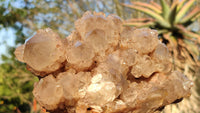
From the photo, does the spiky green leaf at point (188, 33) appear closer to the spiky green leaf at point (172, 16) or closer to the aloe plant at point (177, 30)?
the aloe plant at point (177, 30)

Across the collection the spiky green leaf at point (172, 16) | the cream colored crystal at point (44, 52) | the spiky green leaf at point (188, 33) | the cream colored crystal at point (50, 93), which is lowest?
the cream colored crystal at point (50, 93)

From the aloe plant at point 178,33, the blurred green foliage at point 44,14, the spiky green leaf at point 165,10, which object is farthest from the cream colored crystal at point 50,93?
the blurred green foliage at point 44,14

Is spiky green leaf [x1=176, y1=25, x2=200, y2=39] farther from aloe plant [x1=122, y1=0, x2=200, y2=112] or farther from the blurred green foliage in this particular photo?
the blurred green foliage

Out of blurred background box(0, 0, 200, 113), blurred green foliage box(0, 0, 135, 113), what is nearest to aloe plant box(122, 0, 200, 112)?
blurred background box(0, 0, 200, 113)

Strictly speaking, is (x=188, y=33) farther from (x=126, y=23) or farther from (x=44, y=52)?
(x=44, y=52)

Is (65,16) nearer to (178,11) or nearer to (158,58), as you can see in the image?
(178,11)

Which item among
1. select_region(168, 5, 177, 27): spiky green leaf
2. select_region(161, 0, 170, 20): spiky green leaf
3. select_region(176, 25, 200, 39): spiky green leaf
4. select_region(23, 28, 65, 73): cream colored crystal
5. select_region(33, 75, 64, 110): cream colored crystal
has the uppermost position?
select_region(161, 0, 170, 20): spiky green leaf
